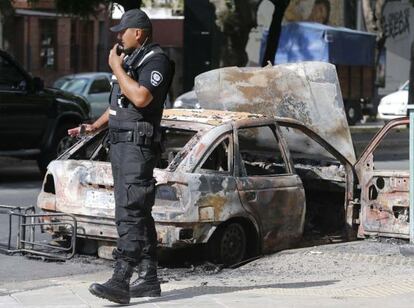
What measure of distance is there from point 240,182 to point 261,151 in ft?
4.56

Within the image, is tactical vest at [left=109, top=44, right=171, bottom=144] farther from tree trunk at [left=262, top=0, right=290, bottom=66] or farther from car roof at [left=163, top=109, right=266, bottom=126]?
tree trunk at [left=262, top=0, right=290, bottom=66]

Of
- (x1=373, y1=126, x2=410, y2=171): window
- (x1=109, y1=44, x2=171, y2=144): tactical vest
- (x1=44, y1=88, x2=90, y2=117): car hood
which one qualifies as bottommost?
(x1=373, y1=126, x2=410, y2=171): window

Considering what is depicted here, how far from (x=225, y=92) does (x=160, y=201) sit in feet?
7.80

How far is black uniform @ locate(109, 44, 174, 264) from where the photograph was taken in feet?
21.1

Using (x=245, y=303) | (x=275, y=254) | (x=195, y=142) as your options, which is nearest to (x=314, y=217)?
(x=275, y=254)

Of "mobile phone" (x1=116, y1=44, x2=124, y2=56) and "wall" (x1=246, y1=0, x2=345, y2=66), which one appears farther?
"wall" (x1=246, y1=0, x2=345, y2=66)

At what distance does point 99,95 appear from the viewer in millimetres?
26750

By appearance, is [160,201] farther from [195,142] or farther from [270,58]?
[270,58]

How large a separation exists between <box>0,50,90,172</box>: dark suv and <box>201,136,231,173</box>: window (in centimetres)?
655

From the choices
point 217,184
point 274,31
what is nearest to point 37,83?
point 217,184

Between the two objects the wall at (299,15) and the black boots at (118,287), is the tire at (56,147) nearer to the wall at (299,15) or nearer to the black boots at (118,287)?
the black boots at (118,287)

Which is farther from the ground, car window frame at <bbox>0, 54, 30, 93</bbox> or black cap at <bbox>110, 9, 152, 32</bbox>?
black cap at <bbox>110, 9, 152, 32</bbox>

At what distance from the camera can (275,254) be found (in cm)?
893

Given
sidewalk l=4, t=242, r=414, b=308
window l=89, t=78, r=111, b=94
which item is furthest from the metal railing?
window l=89, t=78, r=111, b=94
